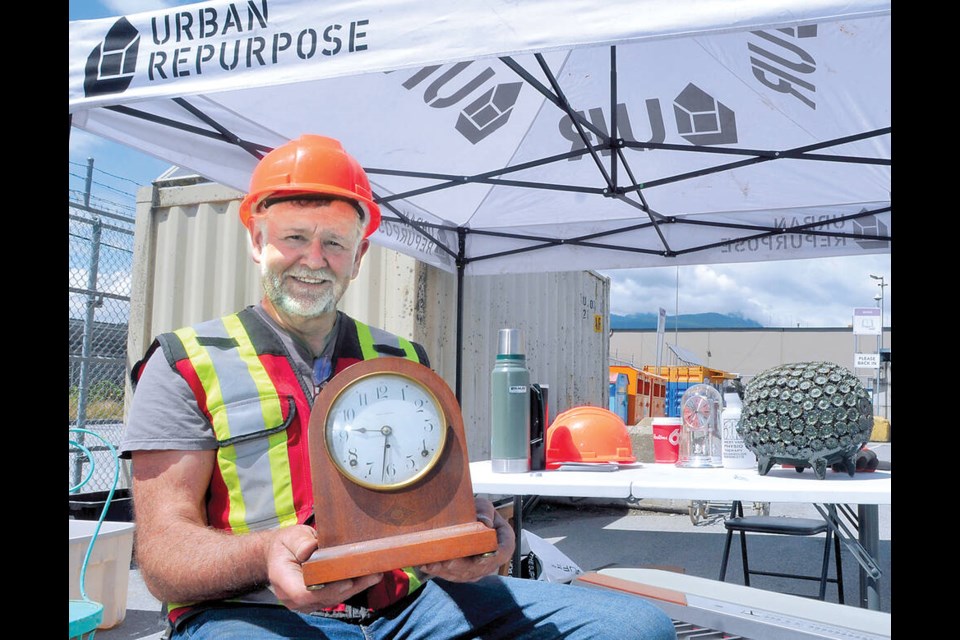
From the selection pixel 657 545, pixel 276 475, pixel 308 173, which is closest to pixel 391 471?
pixel 276 475

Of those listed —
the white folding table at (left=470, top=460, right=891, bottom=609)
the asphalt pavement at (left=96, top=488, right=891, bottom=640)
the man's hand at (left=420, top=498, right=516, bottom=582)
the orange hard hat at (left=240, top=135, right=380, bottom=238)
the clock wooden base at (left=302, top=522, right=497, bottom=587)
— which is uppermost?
the orange hard hat at (left=240, top=135, right=380, bottom=238)

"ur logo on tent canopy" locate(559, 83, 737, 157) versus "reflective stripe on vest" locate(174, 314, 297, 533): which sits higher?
"ur logo on tent canopy" locate(559, 83, 737, 157)

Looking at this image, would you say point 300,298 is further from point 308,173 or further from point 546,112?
point 546,112

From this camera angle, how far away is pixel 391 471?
1.14m

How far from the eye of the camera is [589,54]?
3.53 metres

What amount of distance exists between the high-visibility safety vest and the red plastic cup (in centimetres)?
165

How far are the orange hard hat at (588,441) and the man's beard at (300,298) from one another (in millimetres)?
1360

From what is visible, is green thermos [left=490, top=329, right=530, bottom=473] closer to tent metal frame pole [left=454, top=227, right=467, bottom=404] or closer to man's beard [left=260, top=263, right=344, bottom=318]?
man's beard [left=260, top=263, right=344, bottom=318]

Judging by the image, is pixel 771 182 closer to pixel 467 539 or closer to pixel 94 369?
pixel 467 539

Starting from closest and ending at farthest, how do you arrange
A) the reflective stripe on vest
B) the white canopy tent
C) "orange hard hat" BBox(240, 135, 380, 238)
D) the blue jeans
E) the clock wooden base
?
the clock wooden base
the blue jeans
the reflective stripe on vest
"orange hard hat" BBox(240, 135, 380, 238)
the white canopy tent

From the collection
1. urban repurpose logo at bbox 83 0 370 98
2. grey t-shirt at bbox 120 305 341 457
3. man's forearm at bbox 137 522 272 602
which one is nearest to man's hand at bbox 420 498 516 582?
man's forearm at bbox 137 522 272 602

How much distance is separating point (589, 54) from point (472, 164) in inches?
40.1

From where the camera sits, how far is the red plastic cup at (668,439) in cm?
281

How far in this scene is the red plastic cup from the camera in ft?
9.22
